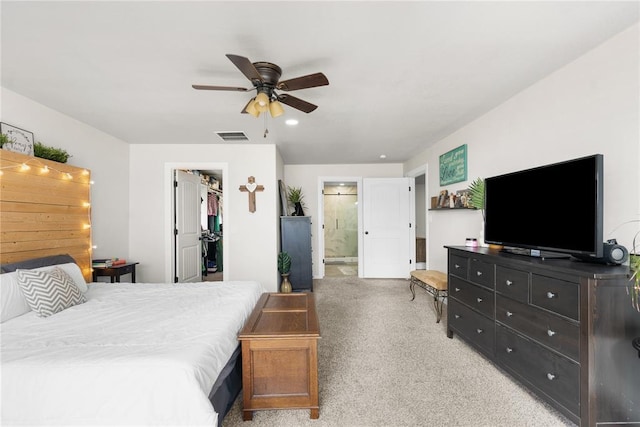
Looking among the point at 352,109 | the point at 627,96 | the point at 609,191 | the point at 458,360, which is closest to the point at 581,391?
the point at 458,360

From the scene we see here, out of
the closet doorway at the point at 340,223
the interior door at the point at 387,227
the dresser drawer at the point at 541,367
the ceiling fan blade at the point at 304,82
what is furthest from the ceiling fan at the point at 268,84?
the closet doorway at the point at 340,223

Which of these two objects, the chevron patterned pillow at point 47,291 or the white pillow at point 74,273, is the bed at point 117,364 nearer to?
the chevron patterned pillow at point 47,291

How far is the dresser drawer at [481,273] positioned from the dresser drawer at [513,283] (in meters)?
0.08

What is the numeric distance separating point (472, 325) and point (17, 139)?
435cm

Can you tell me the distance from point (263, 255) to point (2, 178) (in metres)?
2.82

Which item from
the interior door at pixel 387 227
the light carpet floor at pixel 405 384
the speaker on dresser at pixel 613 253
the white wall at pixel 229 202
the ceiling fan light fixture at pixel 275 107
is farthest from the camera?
the interior door at pixel 387 227

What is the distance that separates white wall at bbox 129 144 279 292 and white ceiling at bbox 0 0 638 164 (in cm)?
120

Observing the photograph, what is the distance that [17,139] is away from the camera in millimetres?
2490

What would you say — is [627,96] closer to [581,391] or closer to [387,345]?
[581,391]

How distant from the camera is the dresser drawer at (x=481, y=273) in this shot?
2.22 meters

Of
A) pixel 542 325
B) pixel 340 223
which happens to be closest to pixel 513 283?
pixel 542 325

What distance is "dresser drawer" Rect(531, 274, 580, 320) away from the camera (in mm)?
1542

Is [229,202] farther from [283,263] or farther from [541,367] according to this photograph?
[541,367]

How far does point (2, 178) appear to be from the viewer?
222 cm
